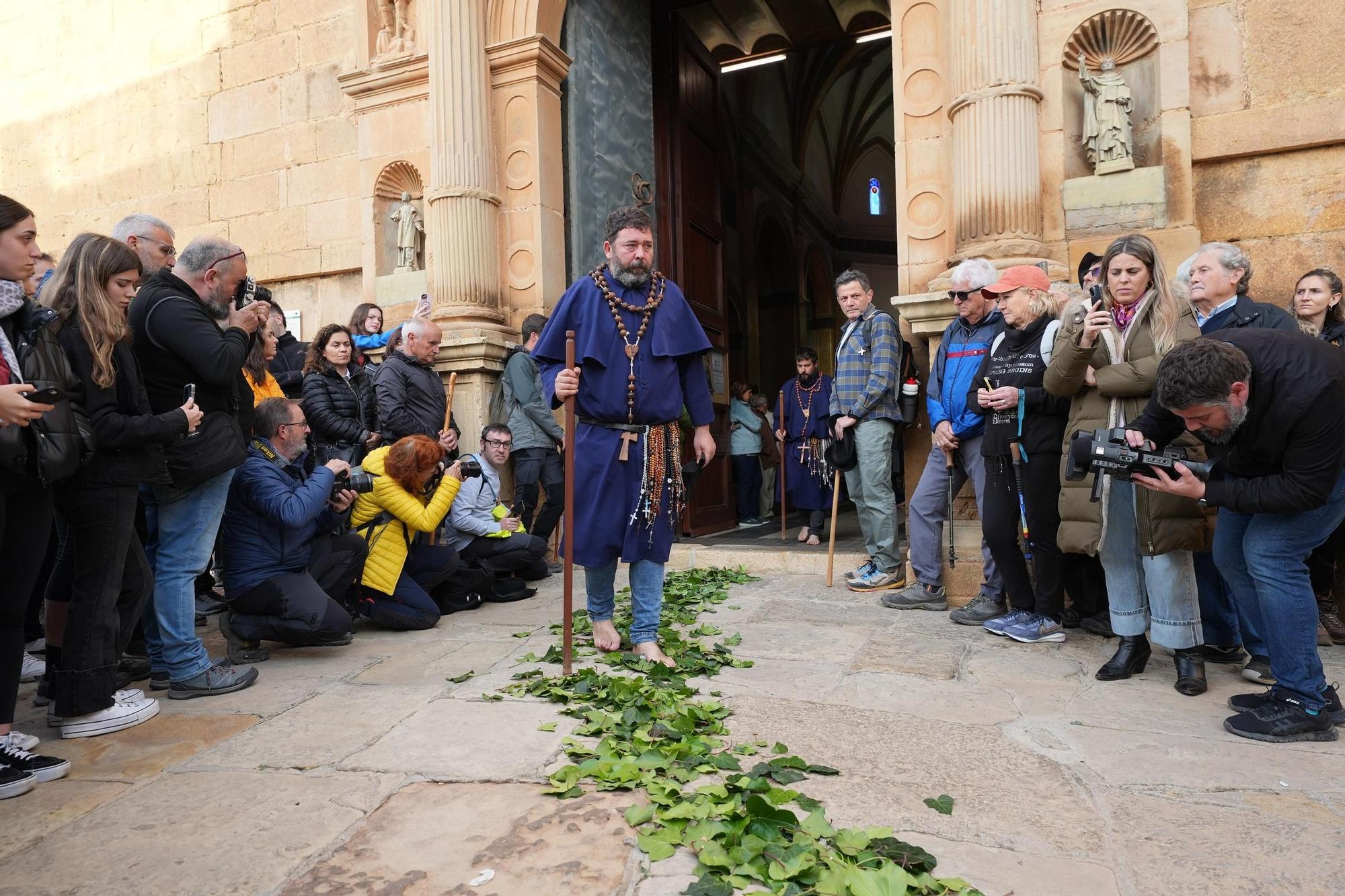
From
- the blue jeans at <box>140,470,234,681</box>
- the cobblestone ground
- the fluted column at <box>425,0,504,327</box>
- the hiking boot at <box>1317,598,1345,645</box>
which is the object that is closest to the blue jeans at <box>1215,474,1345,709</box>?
the cobblestone ground

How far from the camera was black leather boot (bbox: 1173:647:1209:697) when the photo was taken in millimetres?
3193

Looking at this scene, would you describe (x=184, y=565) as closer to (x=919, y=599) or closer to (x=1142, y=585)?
(x=919, y=599)

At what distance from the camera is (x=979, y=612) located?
4.37 m

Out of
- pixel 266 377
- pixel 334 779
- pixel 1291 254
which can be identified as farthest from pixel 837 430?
pixel 334 779

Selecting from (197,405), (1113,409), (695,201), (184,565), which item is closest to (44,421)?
(197,405)

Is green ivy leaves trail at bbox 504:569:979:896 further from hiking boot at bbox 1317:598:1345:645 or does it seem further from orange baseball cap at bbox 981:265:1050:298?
hiking boot at bbox 1317:598:1345:645

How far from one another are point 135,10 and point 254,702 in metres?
7.95

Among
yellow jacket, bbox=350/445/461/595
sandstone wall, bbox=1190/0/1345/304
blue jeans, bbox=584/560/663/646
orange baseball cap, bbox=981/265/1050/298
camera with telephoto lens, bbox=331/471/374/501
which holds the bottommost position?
blue jeans, bbox=584/560/663/646

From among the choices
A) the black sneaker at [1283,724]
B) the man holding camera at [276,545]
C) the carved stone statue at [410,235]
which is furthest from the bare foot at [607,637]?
the carved stone statue at [410,235]

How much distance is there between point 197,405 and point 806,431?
5503mm

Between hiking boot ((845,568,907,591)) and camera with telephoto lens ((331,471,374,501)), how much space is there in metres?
2.83

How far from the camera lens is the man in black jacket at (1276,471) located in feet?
8.61

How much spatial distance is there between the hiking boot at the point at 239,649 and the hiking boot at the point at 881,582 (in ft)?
10.5

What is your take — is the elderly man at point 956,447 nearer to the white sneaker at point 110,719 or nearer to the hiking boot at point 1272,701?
the hiking boot at point 1272,701
